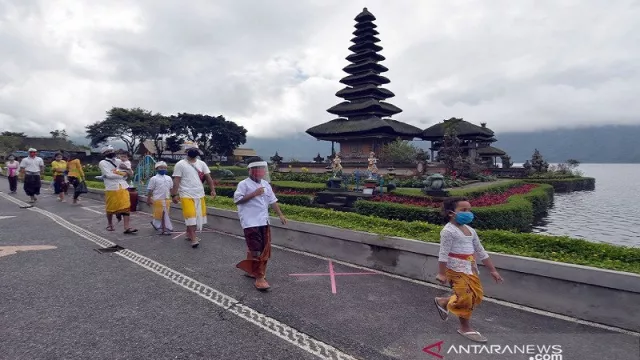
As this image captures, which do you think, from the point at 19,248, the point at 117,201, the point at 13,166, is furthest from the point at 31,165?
the point at 19,248

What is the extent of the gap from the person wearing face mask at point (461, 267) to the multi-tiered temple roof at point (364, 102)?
3127 cm

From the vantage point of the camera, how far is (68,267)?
19.3 feet

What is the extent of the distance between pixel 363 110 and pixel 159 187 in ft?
104

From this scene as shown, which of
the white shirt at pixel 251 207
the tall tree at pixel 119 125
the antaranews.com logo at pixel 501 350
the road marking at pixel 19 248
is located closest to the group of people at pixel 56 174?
the road marking at pixel 19 248

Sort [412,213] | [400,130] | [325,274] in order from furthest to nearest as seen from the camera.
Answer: [400,130] → [412,213] → [325,274]

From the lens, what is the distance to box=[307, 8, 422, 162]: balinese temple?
119ft

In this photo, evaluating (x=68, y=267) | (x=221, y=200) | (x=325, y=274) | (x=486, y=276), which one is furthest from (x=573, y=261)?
(x=221, y=200)

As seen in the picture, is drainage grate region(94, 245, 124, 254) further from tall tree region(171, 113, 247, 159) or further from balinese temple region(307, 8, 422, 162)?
tall tree region(171, 113, 247, 159)

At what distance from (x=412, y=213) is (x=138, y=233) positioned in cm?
722

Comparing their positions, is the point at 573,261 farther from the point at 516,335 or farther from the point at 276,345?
the point at 276,345

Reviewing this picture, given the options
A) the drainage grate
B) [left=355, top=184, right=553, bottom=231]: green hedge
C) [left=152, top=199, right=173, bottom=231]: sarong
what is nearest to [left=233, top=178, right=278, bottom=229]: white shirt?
the drainage grate

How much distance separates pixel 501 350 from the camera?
140 inches

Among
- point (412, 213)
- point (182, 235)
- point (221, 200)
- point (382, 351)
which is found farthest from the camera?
point (221, 200)

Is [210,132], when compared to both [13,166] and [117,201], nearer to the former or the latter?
[13,166]
